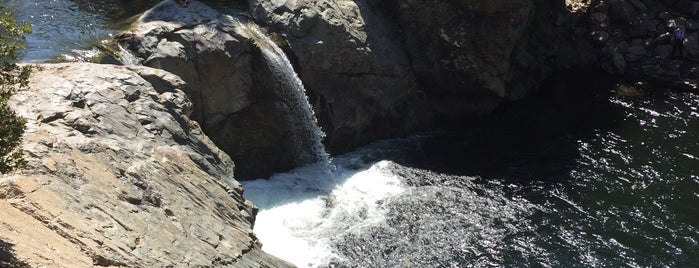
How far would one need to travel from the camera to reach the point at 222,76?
63.9 ft

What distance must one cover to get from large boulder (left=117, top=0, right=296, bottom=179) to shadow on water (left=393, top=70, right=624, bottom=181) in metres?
4.80

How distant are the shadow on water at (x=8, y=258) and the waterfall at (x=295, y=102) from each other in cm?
1251

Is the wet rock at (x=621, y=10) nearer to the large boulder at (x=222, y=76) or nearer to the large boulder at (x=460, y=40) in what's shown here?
the large boulder at (x=460, y=40)

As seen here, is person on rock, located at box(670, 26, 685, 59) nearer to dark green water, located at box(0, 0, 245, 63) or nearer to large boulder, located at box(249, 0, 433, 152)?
large boulder, located at box(249, 0, 433, 152)

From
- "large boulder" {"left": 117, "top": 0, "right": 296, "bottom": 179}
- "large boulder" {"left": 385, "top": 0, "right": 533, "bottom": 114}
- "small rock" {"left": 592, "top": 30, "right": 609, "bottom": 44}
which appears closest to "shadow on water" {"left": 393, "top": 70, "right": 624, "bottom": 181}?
"large boulder" {"left": 385, "top": 0, "right": 533, "bottom": 114}

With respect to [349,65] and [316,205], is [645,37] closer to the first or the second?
[349,65]

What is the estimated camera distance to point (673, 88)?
3006 centimetres

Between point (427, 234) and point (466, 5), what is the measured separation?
35.9ft

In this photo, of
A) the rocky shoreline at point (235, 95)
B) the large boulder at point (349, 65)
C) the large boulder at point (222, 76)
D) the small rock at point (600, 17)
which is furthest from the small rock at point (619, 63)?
the large boulder at point (222, 76)

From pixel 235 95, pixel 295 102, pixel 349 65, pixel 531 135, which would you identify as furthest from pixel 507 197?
pixel 235 95

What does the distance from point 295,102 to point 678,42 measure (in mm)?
20862

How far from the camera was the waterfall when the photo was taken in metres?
20.5

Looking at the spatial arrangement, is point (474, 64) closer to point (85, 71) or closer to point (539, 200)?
point (539, 200)

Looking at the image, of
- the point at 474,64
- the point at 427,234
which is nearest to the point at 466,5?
the point at 474,64
